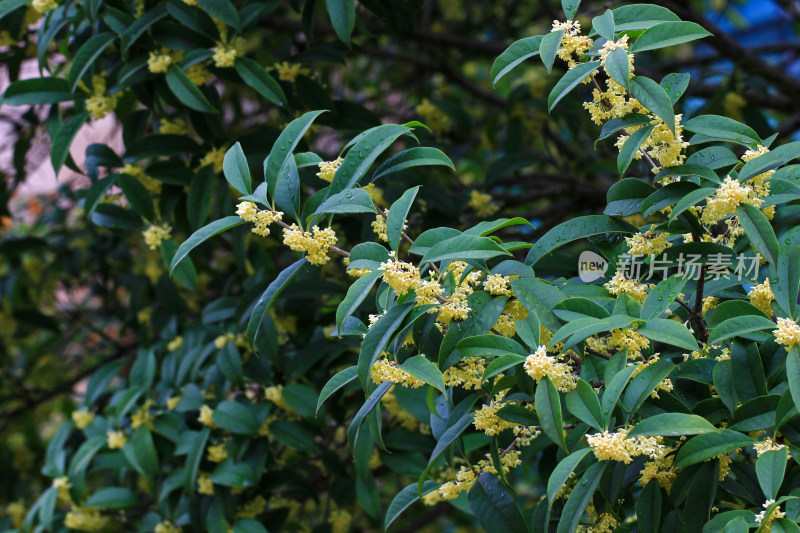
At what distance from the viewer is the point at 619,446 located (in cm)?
77

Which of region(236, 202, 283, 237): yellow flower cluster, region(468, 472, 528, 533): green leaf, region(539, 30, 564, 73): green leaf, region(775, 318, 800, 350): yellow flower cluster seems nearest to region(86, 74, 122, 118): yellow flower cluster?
region(236, 202, 283, 237): yellow flower cluster

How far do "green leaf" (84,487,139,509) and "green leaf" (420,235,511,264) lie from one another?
3.82ft

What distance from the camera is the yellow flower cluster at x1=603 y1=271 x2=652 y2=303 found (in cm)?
97

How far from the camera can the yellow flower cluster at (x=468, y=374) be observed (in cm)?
92

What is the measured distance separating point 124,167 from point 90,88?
0.18 metres

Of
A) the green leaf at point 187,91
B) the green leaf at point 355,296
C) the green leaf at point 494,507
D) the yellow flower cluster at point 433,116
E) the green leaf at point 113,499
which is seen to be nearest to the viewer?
the green leaf at point 355,296

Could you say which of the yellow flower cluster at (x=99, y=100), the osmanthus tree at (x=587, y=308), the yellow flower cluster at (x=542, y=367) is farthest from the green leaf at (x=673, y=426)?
the yellow flower cluster at (x=99, y=100)

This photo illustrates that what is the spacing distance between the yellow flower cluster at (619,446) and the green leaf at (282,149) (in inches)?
20.3

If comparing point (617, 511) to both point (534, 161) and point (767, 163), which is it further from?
point (534, 161)

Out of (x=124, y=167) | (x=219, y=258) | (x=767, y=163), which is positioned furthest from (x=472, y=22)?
(x=767, y=163)

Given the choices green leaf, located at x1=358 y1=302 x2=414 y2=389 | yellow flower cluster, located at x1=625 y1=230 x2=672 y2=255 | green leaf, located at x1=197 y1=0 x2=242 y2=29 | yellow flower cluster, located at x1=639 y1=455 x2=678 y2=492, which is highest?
green leaf, located at x1=197 y1=0 x2=242 y2=29

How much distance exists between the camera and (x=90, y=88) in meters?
1.50

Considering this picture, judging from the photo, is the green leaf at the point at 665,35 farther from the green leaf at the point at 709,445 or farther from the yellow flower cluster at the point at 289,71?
the yellow flower cluster at the point at 289,71

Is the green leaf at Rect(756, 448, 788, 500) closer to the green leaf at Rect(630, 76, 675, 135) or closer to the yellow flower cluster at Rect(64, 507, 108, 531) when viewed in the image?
the green leaf at Rect(630, 76, 675, 135)
